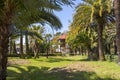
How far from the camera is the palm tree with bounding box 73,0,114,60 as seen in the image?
29348mm

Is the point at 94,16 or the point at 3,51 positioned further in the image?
the point at 94,16

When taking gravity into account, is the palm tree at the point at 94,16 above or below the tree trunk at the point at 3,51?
above

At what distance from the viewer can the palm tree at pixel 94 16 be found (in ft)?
96.3

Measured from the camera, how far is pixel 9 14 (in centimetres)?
1364

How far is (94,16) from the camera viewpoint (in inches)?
1185

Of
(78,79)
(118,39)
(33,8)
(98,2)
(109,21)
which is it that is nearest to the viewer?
(33,8)

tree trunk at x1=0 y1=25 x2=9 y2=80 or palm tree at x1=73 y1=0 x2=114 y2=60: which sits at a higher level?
palm tree at x1=73 y1=0 x2=114 y2=60

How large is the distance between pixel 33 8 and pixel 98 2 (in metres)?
17.6

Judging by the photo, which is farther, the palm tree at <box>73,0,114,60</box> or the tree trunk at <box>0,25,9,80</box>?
the palm tree at <box>73,0,114,60</box>

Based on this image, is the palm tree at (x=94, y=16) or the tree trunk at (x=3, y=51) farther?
the palm tree at (x=94, y=16)

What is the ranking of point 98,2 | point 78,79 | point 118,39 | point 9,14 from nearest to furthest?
point 9,14 < point 78,79 < point 118,39 < point 98,2

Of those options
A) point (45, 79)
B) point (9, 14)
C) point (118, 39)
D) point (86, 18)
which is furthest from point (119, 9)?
point (86, 18)

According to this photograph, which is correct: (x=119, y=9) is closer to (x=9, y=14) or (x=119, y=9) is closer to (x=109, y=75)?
(x=109, y=75)

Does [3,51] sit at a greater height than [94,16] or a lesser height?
lesser
